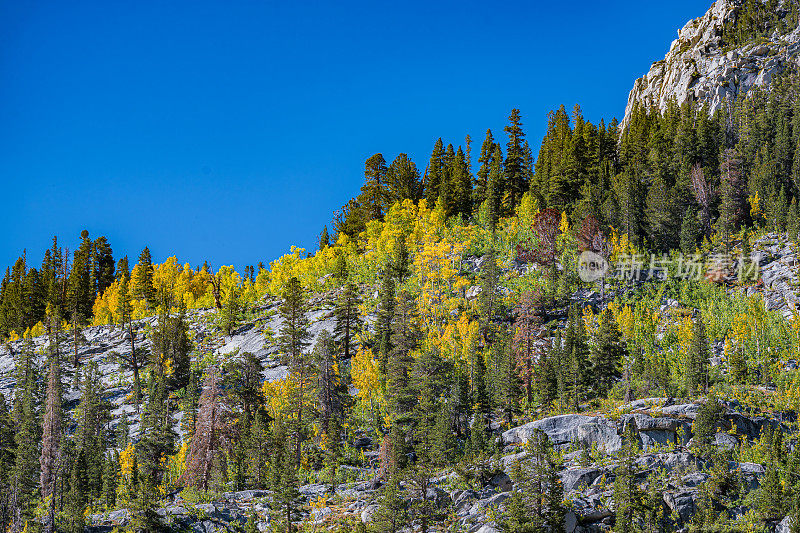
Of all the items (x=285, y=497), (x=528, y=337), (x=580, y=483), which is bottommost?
(x=580, y=483)

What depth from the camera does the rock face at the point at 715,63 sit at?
307ft

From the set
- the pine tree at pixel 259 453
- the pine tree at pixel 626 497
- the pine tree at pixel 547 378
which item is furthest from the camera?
the pine tree at pixel 547 378

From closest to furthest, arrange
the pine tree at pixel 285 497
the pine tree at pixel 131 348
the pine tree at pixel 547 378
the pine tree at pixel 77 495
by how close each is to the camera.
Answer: the pine tree at pixel 285 497, the pine tree at pixel 77 495, the pine tree at pixel 547 378, the pine tree at pixel 131 348

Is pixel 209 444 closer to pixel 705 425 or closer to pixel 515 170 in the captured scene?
pixel 705 425

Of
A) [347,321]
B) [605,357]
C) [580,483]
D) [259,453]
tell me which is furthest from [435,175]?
[580,483]

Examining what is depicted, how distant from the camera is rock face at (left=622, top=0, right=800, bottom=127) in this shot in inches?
3684

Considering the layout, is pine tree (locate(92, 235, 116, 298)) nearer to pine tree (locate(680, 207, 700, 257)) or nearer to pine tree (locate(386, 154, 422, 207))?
pine tree (locate(386, 154, 422, 207))

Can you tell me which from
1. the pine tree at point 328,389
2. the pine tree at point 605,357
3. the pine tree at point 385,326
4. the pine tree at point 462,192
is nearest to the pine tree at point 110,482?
the pine tree at point 328,389

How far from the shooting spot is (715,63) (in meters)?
98.8

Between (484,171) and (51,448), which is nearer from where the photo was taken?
(51,448)

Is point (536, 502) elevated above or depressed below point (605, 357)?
below

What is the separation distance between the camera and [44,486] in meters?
50.0

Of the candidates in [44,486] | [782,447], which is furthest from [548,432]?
[44,486]

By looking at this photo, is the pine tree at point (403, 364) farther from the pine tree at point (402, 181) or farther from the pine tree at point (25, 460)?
the pine tree at point (402, 181)
